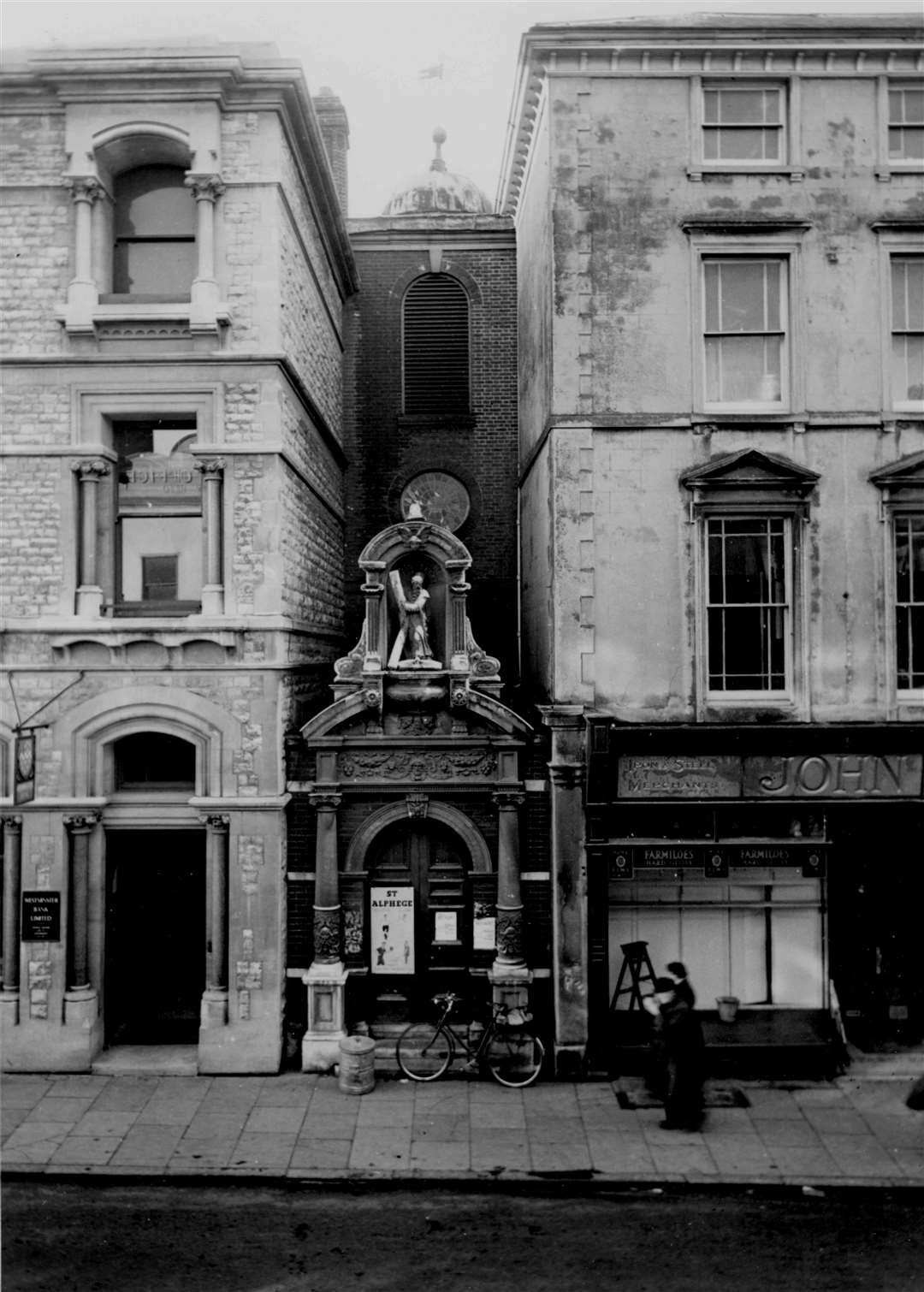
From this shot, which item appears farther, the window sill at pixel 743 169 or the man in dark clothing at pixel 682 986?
the window sill at pixel 743 169

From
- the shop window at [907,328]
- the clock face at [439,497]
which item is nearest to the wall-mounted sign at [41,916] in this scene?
the clock face at [439,497]

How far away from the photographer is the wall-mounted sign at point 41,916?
1335 centimetres

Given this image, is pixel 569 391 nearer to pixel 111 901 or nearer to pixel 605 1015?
pixel 605 1015

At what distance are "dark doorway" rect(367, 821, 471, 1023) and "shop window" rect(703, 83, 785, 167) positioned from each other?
10.0 m

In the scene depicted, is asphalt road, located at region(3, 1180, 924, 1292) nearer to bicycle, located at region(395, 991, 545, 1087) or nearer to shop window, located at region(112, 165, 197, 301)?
bicycle, located at region(395, 991, 545, 1087)

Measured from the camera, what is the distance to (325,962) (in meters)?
13.4

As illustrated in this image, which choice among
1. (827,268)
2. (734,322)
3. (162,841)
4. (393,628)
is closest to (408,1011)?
(162,841)

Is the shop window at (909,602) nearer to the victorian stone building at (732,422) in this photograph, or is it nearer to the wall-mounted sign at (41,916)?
the victorian stone building at (732,422)

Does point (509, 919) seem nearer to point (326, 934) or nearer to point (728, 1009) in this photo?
point (326, 934)

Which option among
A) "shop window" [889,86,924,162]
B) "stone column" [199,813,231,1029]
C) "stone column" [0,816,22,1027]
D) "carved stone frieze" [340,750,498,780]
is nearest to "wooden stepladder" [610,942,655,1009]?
"carved stone frieze" [340,750,498,780]

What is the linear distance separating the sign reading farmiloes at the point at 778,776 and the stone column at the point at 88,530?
731cm

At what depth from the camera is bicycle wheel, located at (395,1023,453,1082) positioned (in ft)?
42.7

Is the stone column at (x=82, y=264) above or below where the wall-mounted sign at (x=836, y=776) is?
above

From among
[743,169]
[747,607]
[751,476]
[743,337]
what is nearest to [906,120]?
[743,169]
